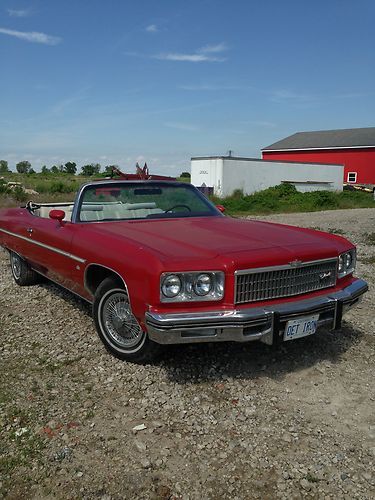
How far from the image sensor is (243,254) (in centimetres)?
338

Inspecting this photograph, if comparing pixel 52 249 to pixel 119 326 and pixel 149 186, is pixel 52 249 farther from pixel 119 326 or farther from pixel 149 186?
pixel 119 326

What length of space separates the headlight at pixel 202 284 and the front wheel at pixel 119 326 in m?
0.63

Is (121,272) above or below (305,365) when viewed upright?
above

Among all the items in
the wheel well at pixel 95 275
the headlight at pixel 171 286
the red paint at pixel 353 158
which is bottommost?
the wheel well at pixel 95 275

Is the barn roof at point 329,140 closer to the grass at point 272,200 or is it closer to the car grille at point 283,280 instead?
the grass at point 272,200

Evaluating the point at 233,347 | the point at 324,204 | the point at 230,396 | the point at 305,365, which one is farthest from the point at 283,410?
the point at 324,204

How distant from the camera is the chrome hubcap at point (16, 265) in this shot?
21.0ft

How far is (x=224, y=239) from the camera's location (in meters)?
3.77

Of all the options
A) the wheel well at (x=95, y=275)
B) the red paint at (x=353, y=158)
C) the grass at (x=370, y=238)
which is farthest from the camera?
the red paint at (x=353, y=158)

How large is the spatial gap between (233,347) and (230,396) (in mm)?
818

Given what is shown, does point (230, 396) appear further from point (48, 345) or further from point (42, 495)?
point (48, 345)

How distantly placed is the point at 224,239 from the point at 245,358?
1057mm

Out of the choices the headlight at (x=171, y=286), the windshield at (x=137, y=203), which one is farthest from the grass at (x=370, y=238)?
the headlight at (x=171, y=286)

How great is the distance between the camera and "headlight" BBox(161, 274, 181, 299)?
10.6 ft
